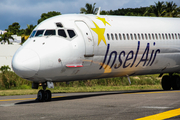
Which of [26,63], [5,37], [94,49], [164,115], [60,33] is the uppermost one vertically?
[5,37]

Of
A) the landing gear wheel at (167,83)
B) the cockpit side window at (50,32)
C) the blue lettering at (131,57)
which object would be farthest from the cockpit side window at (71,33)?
the landing gear wheel at (167,83)

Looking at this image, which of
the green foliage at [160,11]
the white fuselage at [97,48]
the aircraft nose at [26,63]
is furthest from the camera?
the green foliage at [160,11]

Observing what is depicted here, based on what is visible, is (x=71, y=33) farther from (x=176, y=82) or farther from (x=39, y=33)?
(x=176, y=82)

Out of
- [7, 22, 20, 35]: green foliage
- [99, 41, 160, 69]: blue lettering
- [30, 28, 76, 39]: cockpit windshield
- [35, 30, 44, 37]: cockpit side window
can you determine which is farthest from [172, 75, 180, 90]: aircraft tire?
[7, 22, 20, 35]: green foliage

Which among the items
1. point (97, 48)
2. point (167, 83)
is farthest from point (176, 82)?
point (97, 48)

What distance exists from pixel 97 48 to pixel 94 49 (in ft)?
0.79

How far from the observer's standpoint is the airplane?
1702 cm

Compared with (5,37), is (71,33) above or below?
below

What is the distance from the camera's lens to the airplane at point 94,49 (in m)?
17.0

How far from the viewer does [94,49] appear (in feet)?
63.0

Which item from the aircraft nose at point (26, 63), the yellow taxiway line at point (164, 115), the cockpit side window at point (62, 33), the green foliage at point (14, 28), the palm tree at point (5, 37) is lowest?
the yellow taxiway line at point (164, 115)

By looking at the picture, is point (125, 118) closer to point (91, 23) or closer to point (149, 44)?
point (91, 23)

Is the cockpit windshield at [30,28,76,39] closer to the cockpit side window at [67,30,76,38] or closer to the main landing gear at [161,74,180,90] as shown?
the cockpit side window at [67,30,76,38]

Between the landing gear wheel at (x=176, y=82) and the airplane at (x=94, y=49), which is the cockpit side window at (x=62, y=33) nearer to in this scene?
the airplane at (x=94, y=49)
